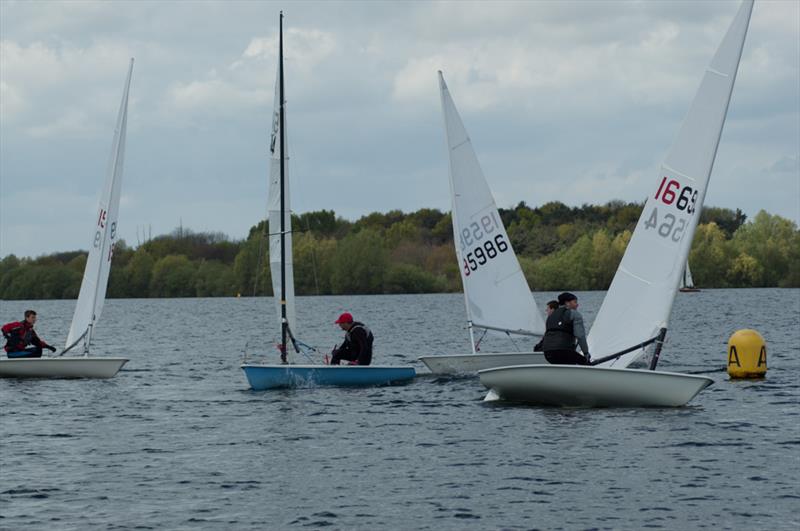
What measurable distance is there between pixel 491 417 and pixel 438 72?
8.68m

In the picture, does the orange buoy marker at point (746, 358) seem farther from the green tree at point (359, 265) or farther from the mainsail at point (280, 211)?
the green tree at point (359, 265)

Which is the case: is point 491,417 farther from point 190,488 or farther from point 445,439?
point 190,488

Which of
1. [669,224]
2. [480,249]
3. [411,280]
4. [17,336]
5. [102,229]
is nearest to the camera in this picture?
[669,224]

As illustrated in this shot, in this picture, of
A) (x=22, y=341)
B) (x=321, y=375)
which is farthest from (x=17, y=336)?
(x=321, y=375)

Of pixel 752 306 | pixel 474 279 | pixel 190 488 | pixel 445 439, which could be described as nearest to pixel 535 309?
pixel 474 279

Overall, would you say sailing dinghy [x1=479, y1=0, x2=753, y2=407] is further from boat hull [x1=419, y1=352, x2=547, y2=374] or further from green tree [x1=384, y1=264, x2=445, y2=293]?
green tree [x1=384, y1=264, x2=445, y2=293]

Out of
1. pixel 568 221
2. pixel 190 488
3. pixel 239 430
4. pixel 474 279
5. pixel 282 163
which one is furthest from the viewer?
pixel 568 221

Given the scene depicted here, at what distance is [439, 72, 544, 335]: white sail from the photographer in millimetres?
25453

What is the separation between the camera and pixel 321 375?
75.0 ft

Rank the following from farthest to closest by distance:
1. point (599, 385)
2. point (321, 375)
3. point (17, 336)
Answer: point (17, 336) → point (321, 375) → point (599, 385)

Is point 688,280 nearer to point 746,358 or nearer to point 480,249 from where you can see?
point 746,358

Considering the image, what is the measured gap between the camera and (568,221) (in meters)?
152

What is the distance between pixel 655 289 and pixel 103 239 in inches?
476

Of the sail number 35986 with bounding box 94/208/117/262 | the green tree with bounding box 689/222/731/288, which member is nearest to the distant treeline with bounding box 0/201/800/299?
the green tree with bounding box 689/222/731/288
